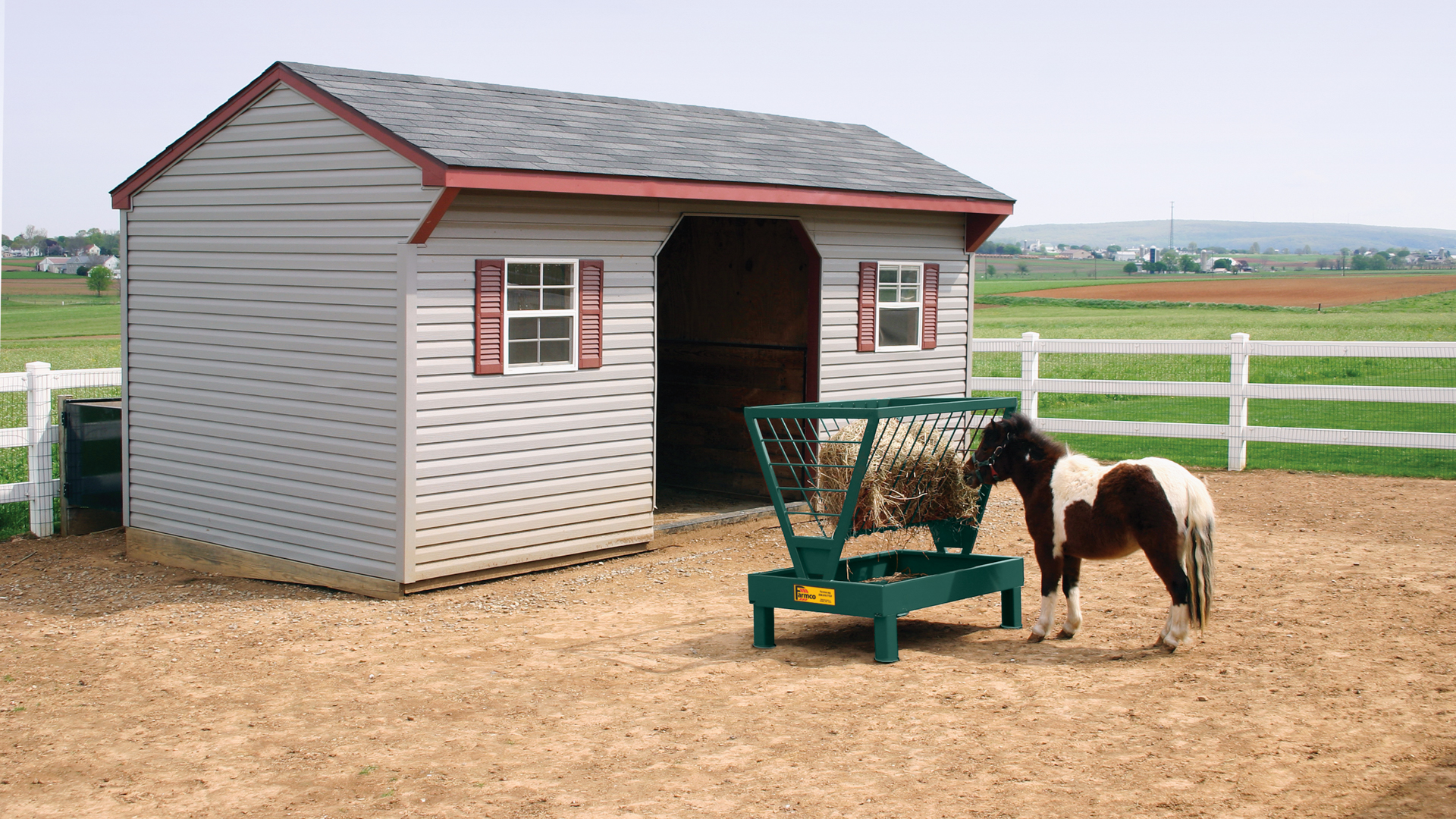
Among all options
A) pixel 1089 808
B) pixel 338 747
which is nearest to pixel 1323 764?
pixel 1089 808

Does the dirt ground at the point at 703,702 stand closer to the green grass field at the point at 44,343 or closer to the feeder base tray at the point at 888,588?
the feeder base tray at the point at 888,588

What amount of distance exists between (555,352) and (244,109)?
306 cm

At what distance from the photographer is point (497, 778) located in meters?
5.28

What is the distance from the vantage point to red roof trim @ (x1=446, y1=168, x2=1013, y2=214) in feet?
28.5

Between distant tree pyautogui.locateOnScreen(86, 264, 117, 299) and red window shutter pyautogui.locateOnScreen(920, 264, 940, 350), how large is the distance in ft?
220

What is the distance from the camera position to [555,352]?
9672mm

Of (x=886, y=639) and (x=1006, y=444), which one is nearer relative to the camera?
(x=886, y=639)

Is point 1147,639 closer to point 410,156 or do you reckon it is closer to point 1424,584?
point 1424,584

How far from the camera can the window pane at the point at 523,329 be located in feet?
30.7

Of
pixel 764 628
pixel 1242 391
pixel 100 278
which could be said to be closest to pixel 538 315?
pixel 764 628

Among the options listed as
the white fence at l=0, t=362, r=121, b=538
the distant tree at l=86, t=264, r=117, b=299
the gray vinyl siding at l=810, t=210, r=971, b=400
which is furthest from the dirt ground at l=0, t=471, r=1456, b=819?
the distant tree at l=86, t=264, r=117, b=299

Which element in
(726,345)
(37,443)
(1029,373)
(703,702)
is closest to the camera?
(703,702)

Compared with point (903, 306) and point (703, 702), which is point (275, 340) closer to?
point (703, 702)

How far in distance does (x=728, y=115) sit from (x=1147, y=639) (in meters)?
7.55
